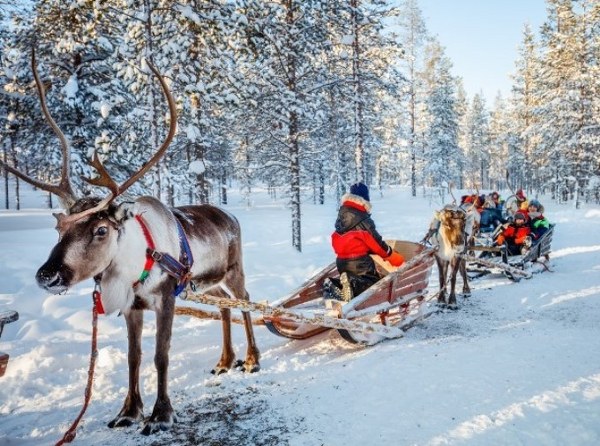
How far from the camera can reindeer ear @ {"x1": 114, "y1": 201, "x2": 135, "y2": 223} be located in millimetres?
3291

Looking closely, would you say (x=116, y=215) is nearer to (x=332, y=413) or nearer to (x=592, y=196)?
(x=332, y=413)

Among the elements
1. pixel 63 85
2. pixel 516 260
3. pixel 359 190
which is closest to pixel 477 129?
pixel 516 260

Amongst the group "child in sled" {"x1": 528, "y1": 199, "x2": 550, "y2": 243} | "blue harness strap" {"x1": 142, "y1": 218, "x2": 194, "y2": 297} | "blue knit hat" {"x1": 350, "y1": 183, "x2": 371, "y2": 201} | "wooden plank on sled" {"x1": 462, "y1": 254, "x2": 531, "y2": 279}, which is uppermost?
"blue knit hat" {"x1": 350, "y1": 183, "x2": 371, "y2": 201}

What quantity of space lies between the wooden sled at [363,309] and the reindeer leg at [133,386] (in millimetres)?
1379

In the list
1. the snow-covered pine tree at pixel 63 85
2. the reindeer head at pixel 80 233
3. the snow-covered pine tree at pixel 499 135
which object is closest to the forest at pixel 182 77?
the snow-covered pine tree at pixel 63 85

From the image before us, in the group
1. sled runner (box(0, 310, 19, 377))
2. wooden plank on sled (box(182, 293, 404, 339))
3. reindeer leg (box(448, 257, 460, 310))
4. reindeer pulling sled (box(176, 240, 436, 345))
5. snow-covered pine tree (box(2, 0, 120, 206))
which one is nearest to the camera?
sled runner (box(0, 310, 19, 377))

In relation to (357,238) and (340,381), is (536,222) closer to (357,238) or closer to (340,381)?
(357,238)

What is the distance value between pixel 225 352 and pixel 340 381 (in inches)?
58.5

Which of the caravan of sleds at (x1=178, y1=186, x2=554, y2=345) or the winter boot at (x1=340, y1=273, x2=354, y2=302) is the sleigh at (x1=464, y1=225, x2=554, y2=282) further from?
the winter boot at (x1=340, y1=273, x2=354, y2=302)

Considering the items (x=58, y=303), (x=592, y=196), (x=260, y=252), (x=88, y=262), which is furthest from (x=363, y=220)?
(x=592, y=196)

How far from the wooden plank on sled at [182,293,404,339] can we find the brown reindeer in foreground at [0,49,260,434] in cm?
35

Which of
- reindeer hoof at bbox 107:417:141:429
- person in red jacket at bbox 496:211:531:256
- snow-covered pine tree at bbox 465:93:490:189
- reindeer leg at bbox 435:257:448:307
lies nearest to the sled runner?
reindeer hoof at bbox 107:417:141:429

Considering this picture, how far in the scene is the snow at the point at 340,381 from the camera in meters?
3.46

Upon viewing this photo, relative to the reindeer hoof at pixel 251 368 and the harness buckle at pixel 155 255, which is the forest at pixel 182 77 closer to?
the harness buckle at pixel 155 255
